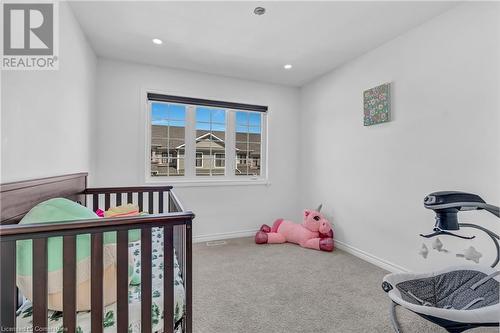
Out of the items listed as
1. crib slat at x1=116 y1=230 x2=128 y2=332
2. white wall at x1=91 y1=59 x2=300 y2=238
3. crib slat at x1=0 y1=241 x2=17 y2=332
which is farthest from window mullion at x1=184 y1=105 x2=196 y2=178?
crib slat at x1=0 y1=241 x2=17 y2=332

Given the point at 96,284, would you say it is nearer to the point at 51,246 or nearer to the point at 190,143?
the point at 51,246

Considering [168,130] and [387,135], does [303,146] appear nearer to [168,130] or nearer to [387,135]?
[387,135]

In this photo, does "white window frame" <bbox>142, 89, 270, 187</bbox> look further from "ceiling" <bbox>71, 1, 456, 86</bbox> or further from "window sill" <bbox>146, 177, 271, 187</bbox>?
"ceiling" <bbox>71, 1, 456, 86</bbox>

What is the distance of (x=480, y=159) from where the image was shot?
1.84 meters

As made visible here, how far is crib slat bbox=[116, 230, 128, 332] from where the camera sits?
1004mm

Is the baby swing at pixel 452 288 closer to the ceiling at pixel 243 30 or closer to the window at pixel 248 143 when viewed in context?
the ceiling at pixel 243 30

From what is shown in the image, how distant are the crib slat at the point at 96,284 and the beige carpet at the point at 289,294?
841mm

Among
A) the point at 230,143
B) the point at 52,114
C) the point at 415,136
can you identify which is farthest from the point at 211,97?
the point at 415,136

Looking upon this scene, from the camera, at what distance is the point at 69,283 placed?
95 cm

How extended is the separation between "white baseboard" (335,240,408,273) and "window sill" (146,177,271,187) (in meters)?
1.36

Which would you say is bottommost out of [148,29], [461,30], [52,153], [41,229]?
[41,229]

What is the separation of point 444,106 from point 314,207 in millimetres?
2056

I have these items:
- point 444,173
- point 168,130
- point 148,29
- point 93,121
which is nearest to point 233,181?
point 168,130

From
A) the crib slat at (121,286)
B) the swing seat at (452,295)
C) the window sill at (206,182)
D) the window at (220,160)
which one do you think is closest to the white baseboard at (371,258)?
the swing seat at (452,295)
